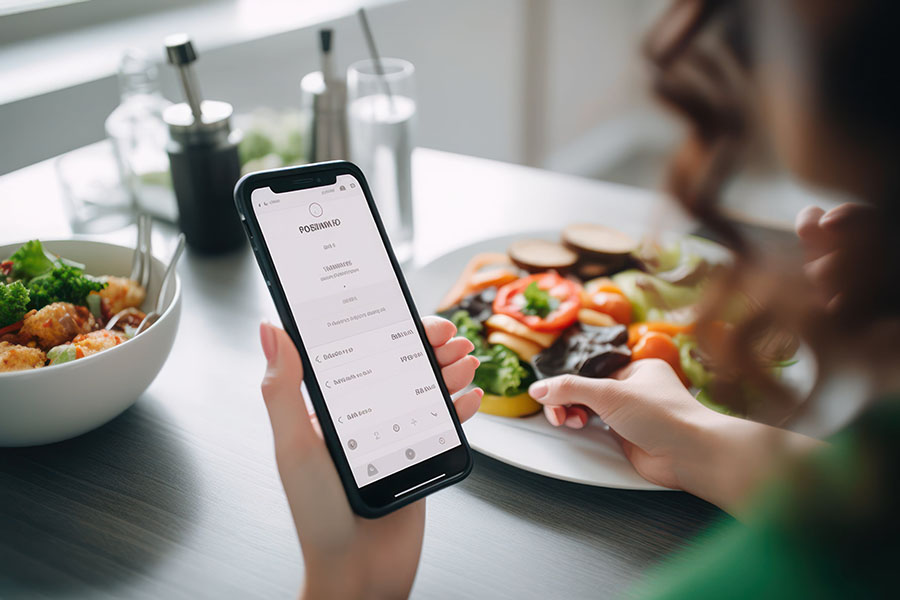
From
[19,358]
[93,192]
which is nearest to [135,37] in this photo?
[93,192]

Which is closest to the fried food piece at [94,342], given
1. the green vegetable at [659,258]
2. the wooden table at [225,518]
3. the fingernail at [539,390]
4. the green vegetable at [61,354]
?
the green vegetable at [61,354]

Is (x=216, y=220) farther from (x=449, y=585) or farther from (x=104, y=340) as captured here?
(x=449, y=585)

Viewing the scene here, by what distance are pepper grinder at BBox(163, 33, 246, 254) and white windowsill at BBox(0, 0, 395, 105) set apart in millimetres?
450

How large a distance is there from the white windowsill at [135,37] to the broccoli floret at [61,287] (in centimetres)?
69

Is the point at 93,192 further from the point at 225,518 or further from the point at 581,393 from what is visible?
the point at 581,393

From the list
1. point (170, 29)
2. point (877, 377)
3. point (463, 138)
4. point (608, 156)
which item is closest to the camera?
point (877, 377)

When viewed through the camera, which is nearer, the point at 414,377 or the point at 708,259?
the point at 414,377

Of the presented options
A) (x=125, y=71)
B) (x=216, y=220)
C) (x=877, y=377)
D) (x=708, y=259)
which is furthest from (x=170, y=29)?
(x=877, y=377)

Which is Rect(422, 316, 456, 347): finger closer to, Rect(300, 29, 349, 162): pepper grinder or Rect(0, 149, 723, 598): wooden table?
Rect(0, 149, 723, 598): wooden table

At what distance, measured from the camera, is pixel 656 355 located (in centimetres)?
80

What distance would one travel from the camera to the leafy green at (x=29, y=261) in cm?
78

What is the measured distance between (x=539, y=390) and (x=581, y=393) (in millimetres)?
48

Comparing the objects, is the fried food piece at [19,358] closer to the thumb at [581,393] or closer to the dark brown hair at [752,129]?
the thumb at [581,393]

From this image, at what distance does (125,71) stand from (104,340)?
26.1 inches
